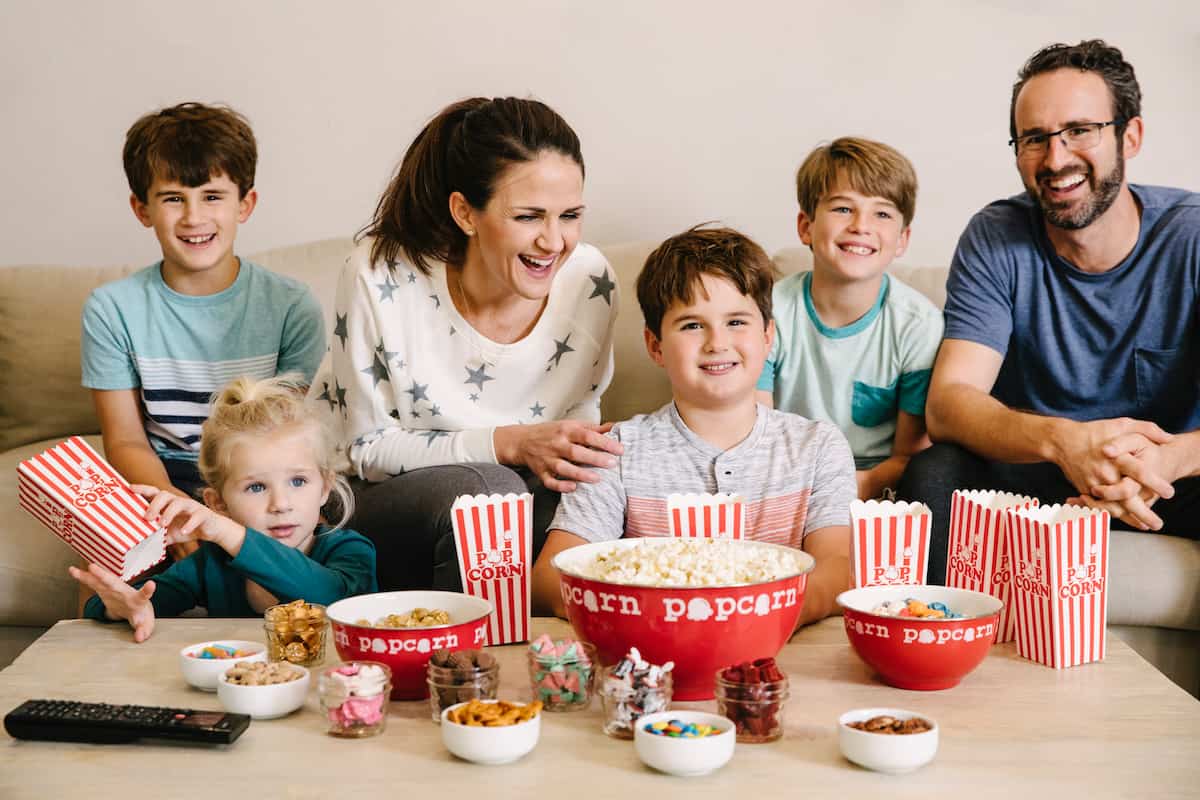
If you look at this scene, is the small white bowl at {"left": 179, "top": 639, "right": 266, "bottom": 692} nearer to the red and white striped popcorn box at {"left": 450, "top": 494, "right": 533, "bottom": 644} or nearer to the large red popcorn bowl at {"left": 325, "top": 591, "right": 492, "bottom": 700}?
the large red popcorn bowl at {"left": 325, "top": 591, "right": 492, "bottom": 700}

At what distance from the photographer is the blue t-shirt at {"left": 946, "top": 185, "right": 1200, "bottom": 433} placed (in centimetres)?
225

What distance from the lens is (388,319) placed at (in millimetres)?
2166

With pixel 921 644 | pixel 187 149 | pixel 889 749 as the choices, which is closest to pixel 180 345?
pixel 187 149

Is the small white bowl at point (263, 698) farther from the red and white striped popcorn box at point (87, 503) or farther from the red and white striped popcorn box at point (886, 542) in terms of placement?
the red and white striped popcorn box at point (886, 542)

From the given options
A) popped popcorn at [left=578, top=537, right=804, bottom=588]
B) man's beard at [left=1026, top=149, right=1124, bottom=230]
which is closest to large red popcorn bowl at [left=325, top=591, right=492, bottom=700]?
popped popcorn at [left=578, top=537, right=804, bottom=588]

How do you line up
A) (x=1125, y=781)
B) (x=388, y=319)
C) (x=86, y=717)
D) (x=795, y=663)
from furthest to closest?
(x=388, y=319)
(x=795, y=663)
(x=86, y=717)
(x=1125, y=781)

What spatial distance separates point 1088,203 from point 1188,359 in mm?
345

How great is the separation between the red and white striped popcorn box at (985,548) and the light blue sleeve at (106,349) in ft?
5.47

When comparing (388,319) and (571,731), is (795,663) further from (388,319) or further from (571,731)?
(388,319)

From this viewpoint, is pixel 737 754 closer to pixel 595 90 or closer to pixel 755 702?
pixel 755 702

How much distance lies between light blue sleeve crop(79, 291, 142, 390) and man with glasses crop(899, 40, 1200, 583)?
1540 mm

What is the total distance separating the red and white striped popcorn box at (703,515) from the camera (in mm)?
1572

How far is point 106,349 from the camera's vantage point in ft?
7.98

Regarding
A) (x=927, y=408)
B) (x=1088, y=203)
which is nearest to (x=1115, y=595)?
(x=927, y=408)
